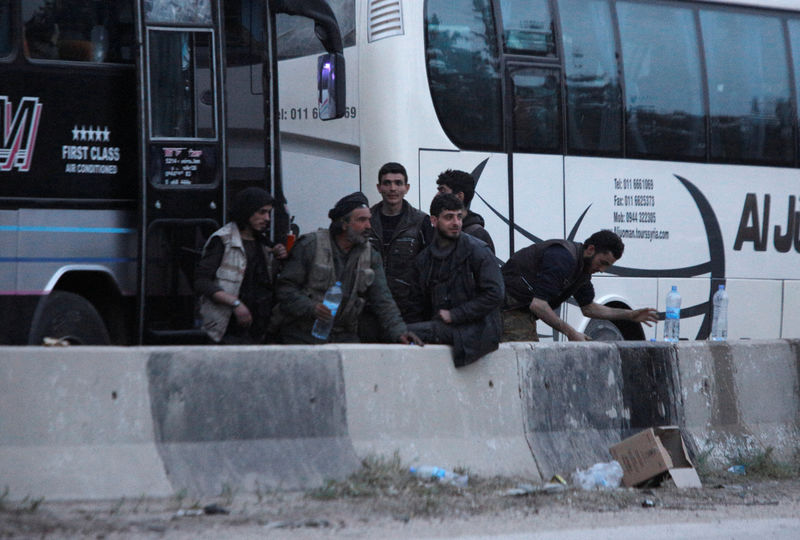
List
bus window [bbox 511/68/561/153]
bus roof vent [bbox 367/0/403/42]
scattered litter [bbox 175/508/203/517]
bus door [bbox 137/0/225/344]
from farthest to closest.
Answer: bus window [bbox 511/68/561/153]
bus roof vent [bbox 367/0/403/42]
bus door [bbox 137/0/225/344]
scattered litter [bbox 175/508/203/517]

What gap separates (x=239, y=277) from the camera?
7535mm

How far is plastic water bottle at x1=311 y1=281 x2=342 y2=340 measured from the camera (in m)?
7.18

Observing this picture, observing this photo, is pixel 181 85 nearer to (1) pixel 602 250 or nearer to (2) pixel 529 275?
(2) pixel 529 275

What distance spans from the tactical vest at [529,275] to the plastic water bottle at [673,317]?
1.44 meters

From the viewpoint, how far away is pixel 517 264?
8.56 metres

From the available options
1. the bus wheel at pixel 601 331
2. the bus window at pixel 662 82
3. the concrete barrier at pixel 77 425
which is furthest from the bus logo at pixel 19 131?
the bus window at pixel 662 82

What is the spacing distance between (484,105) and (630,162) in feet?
5.90

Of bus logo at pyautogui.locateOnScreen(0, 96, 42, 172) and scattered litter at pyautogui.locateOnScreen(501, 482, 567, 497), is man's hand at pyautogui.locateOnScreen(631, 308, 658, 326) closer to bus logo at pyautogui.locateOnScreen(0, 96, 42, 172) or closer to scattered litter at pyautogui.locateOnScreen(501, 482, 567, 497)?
scattered litter at pyautogui.locateOnScreen(501, 482, 567, 497)

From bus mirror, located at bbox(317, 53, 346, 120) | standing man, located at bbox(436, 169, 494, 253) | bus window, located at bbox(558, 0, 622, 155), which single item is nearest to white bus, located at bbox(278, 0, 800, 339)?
bus window, located at bbox(558, 0, 622, 155)

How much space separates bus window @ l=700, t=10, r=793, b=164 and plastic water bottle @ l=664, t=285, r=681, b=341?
1871 mm

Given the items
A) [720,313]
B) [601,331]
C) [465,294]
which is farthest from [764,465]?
[601,331]

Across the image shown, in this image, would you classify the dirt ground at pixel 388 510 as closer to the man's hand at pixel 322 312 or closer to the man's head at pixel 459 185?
the man's hand at pixel 322 312

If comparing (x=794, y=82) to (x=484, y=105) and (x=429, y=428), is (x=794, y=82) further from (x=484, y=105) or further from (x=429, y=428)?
(x=429, y=428)

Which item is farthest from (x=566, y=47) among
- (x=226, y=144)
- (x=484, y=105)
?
(x=226, y=144)
